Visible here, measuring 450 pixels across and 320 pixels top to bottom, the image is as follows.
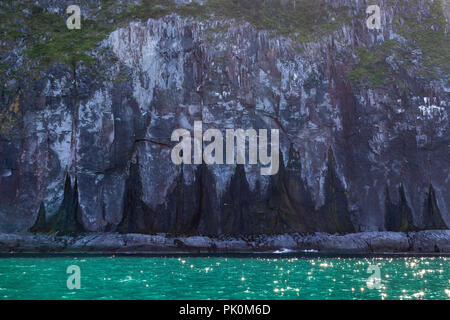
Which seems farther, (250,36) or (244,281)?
(250,36)

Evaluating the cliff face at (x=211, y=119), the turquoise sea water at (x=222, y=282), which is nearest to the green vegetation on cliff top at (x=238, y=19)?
the cliff face at (x=211, y=119)

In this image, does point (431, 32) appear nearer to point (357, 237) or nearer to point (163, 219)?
point (357, 237)

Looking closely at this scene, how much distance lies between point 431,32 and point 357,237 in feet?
105

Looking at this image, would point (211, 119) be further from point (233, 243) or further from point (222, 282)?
point (222, 282)

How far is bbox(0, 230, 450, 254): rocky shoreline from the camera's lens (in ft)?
154

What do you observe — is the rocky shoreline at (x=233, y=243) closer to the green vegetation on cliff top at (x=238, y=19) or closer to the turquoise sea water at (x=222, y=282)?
the turquoise sea water at (x=222, y=282)

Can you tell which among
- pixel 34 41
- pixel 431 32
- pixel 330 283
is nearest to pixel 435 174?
pixel 431 32

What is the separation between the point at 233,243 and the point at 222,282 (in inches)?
1017

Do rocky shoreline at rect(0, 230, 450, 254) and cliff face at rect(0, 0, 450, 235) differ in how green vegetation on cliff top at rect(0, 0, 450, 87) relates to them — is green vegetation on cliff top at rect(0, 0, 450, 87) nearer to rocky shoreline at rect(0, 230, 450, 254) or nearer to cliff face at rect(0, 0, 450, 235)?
cliff face at rect(0, 0, 450, 235)

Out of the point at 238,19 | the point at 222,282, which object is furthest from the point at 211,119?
the point at 222,282

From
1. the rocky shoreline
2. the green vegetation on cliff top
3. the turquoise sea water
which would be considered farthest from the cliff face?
the turquoise sea water

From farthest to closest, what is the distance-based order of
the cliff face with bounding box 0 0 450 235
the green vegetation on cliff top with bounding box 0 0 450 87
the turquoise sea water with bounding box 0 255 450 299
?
the green vegetation on cliff top with bounding box 0 0 450 87 → the cliff face with bounding box 0 0 450 235 → the turquoise sea water with bounding box 0 255 450 299

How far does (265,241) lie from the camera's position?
5041 centimetres

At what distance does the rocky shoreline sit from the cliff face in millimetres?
2025
